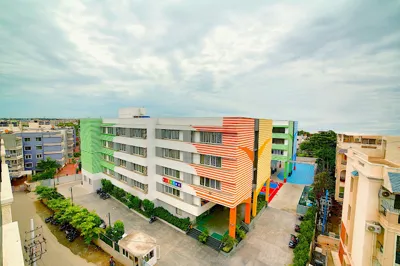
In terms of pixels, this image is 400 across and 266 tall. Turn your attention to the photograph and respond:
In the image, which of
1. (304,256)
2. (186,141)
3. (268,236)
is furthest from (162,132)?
(304,256)

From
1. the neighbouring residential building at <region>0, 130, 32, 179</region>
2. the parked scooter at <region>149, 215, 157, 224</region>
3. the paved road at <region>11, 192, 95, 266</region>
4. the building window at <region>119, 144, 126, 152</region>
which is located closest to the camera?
the paved road at <region>11, 192, 95, 266</region>

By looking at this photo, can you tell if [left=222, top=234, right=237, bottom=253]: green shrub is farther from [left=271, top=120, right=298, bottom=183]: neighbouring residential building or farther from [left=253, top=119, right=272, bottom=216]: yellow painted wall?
[left=271, top=120, right=298, bottom=183]: neighbouring residential building

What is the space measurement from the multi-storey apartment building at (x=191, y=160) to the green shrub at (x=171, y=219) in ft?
2.52

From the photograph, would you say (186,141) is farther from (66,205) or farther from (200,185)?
(66,205)

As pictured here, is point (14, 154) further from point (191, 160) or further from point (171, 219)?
point (191, 160)

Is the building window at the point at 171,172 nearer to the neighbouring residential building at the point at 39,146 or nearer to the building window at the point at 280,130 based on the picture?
the building window at the point at 280,130

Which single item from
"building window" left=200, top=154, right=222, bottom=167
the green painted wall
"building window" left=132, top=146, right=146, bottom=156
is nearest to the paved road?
the green painted wall

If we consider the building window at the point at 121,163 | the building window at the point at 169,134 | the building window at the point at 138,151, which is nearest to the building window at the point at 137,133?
the building window at the point at 138,151

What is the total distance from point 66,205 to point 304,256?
28876 mm

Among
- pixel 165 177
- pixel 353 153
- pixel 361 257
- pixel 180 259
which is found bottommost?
pixel 180 259

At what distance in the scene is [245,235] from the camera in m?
22.0

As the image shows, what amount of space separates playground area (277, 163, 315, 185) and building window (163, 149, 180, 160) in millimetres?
29892

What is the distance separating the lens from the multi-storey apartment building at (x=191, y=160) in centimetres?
2002

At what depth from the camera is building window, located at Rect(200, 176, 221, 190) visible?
21.0m
